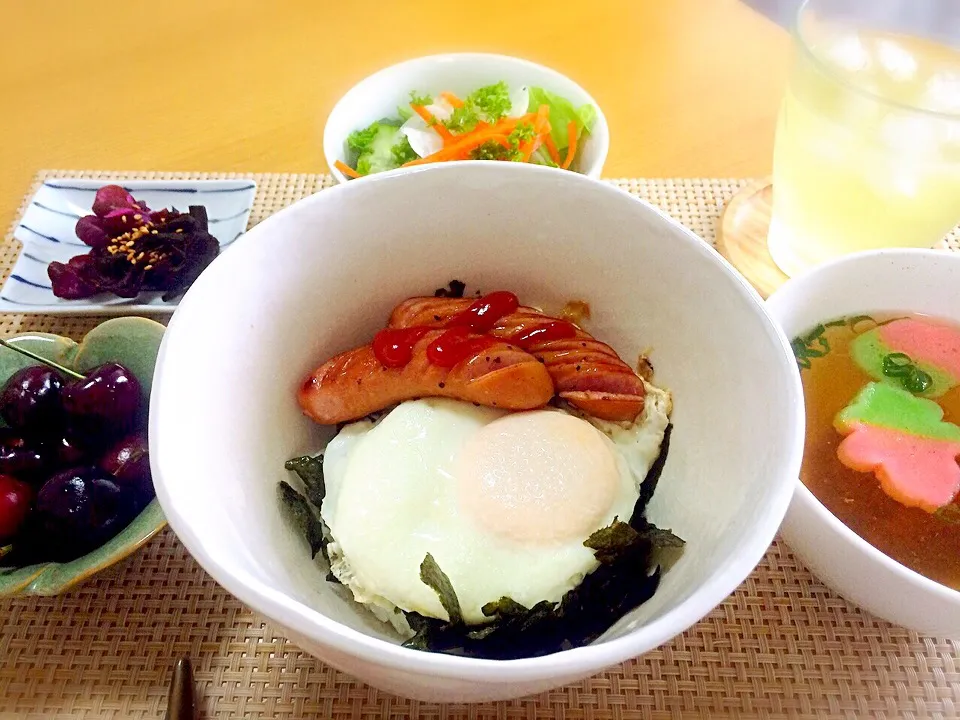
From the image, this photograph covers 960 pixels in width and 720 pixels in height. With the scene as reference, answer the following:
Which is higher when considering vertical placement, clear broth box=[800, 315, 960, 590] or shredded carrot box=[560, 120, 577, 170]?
shredded carrot box=[560, 120, 577, 170]

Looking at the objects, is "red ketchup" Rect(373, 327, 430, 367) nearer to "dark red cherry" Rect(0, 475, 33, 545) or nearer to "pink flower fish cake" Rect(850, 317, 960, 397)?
"dark red cherry" Rect(0, 475, 33, 545)

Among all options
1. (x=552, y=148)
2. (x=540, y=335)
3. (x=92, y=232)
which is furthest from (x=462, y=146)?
(x=92, y=232)

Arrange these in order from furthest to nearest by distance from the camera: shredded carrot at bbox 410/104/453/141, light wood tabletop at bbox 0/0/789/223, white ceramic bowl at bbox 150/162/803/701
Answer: light wood tabletop at bbox 0/0/789/223 → shredded carrot at bbox 410/104/453/141 → white ceramic bowl at bbox 150/162/803/701

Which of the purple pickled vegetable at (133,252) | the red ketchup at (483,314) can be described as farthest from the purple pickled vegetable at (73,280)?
the red ketchup at (483,314)

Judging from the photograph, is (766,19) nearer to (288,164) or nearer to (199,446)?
(288,164)

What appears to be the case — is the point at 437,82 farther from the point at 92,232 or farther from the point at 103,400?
the point at 103,400

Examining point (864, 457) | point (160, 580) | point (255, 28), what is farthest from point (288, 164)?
point (864, 457)

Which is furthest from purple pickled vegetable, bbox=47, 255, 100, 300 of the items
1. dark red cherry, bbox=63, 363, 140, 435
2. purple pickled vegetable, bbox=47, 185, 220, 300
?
dark red cherry, bbox=63, 363, 140, 435
